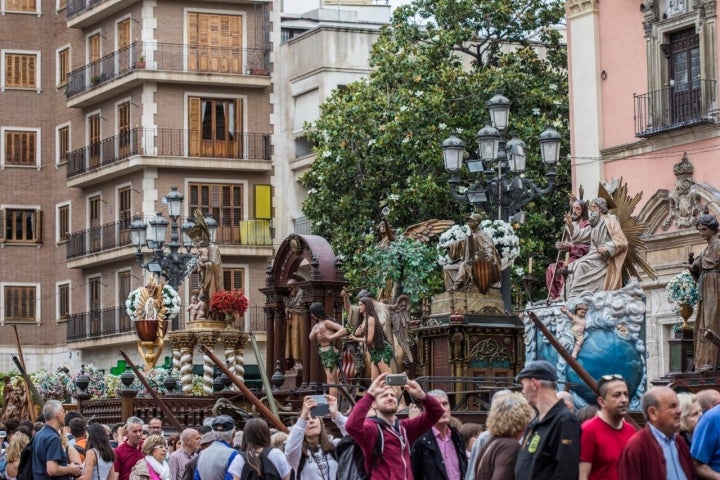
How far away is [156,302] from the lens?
34.6 meters

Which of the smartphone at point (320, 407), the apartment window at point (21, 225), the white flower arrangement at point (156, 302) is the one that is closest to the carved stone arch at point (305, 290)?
the white flower arrangement at point (156, 302)

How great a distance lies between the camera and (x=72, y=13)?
195 ft

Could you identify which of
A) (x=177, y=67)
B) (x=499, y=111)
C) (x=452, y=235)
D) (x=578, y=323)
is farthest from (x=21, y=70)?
(x=578, y=323)

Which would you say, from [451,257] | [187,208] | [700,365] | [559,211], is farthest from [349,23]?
[700,365]

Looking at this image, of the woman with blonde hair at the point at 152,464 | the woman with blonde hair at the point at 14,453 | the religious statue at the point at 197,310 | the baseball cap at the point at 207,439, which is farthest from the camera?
the religious statue at the point at 197,310

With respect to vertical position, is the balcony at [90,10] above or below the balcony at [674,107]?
above

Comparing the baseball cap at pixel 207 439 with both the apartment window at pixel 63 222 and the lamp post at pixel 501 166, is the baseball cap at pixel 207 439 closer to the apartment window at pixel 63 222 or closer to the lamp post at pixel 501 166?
the lamp post at pixel 501 166

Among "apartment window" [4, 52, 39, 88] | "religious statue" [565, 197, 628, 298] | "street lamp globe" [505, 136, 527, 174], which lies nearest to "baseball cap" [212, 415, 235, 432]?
"religious statue" [565, 197, 628, 298]

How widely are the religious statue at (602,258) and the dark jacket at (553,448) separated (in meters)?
11.7

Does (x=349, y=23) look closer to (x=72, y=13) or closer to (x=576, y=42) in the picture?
(x=72, y=13)

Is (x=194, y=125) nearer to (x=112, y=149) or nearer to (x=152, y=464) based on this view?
(x=112, y=149)

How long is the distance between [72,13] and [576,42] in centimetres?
2472

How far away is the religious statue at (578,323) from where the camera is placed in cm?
2125

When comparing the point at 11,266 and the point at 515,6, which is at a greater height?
the point at 515,6
